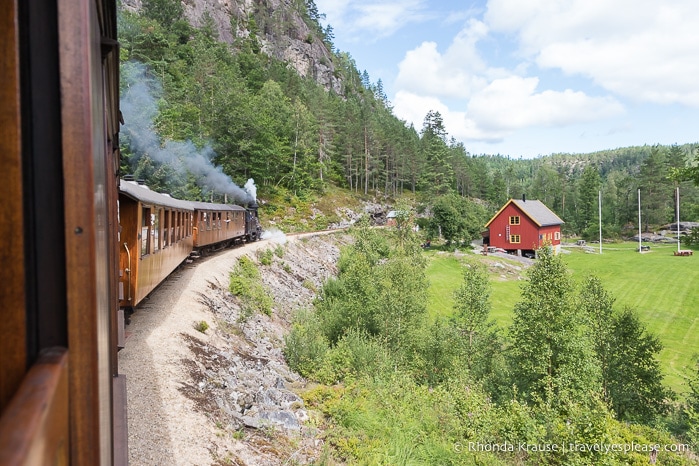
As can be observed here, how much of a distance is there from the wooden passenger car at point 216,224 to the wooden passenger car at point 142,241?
4.50m

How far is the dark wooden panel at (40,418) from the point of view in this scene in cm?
69

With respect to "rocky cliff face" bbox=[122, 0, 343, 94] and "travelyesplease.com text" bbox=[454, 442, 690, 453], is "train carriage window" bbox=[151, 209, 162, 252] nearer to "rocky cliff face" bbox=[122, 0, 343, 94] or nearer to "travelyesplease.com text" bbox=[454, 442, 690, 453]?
"travelyesplease.com text" bbox=[454, 442, 690, 453]

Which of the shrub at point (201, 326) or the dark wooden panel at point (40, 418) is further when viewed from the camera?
the shrub at point (201, 326)

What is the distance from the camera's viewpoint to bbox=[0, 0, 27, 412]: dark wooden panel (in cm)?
93

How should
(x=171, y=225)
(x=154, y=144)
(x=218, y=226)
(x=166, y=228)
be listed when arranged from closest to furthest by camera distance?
(x=166, y=228) → (x=171, y=225) → (x=218, y=226) → (x=154, y=144)

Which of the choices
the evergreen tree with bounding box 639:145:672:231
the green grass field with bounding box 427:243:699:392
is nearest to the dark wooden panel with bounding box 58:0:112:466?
the green grass field with bounding box 427:243:699:392

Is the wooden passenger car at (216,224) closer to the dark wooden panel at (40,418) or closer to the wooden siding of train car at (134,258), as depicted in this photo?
the wooden siding of train car at (134,258)

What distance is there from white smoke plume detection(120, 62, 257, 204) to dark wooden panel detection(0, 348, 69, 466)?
32.4 m

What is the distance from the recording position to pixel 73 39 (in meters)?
1.10

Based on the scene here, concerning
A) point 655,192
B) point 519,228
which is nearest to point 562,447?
point 519,228

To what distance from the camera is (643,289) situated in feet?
121

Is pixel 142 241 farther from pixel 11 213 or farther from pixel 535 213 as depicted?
pixel 535 213

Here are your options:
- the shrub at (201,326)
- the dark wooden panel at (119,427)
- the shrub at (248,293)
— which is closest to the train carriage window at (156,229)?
the shrub at (201,326)

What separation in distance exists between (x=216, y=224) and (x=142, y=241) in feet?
37.7
